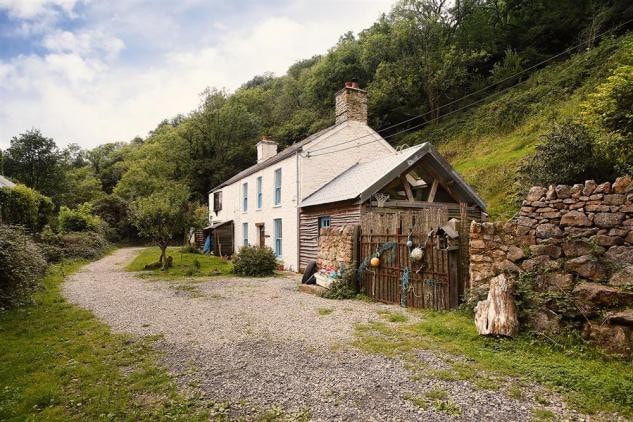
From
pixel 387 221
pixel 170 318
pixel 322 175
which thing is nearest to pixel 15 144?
pixel 322 175

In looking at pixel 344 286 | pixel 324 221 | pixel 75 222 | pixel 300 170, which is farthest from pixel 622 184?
pixel 75 222

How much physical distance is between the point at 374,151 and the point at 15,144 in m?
41.8

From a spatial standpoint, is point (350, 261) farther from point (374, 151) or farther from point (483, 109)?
point (483, 109)

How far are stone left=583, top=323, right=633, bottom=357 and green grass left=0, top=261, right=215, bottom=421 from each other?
16.8ft

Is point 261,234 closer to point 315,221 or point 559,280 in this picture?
point 315,221

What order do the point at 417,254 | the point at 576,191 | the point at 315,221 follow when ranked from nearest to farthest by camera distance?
the point at 576,191, the point at 417,254, the point at 315,221

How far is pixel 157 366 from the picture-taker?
5.25m

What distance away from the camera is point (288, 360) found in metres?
5.41

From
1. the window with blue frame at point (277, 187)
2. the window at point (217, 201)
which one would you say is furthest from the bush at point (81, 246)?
the window with blue frame at point (277, 187)

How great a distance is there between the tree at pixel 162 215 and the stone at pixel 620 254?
634 inches

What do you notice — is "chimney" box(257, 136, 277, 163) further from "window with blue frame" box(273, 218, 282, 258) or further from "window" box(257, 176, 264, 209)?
"window with blue frame" box(273, 218, 282, 258)

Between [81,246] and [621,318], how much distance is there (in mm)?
26601

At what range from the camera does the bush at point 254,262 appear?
15.7 m

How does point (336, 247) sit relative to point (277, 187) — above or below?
below
